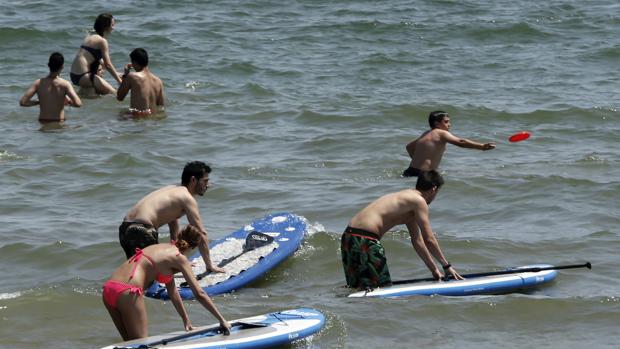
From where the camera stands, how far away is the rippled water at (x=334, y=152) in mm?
9406

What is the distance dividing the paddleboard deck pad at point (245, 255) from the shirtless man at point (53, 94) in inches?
191

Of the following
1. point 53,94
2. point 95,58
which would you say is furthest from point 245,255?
point 95,58

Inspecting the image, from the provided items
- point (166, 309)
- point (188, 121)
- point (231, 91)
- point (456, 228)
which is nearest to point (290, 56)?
point (231, 91)

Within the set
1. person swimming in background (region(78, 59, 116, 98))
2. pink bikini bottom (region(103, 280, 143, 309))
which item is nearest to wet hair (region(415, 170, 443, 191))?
pink bikini bottom (region(103, 280, 143, 309))

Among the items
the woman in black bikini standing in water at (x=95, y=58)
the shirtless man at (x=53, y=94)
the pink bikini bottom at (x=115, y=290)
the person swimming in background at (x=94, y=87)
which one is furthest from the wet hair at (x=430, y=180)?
the person swimming in background at (x=94, y=87)

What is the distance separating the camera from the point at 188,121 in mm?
16609

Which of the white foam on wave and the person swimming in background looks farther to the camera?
the person swimming in background

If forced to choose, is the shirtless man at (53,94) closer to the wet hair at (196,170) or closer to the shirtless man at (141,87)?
the shirtless man at (141,87)

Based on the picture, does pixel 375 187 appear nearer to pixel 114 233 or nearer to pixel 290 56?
pixel 114 233

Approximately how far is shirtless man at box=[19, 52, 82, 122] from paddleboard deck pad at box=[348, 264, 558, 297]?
711 cm

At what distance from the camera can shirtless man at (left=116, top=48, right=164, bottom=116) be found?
15494mm

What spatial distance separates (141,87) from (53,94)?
1180 mm

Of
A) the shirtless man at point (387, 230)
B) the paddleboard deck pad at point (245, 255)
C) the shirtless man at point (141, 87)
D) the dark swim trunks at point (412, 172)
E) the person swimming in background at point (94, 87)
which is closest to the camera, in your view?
the shirtless man at point (387, 230)

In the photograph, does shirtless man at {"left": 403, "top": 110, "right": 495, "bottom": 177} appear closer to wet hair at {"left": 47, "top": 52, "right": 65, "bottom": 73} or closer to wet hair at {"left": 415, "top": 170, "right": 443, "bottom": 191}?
wet hair at {"left": 415, "top": 170, "right": 443, "bottom": 191}
